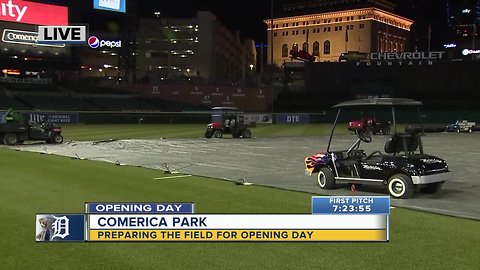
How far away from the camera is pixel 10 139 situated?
24.0 metres

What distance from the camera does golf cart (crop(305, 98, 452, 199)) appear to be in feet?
30.5

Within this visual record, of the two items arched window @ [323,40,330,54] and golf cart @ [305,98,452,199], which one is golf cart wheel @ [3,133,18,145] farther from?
arched window @ [323,40,330,54]

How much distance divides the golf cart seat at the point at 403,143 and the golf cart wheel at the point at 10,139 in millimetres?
20230

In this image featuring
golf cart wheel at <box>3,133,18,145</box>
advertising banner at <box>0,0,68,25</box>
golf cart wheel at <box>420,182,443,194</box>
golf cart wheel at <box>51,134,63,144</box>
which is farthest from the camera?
advertising banner at <box>0,0,68,25</box>

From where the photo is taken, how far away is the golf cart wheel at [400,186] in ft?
30.3

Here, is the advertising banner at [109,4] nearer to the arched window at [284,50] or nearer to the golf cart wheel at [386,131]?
the golf cart wheel at [386,131]

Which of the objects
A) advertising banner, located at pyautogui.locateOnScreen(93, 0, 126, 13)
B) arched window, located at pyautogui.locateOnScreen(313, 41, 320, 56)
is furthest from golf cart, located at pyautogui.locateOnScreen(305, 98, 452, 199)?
arched window, located at pyautogui.locateOnScreen(313, 41, 320, 56)

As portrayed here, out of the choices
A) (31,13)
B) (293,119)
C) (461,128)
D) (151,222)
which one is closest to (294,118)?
(293,119)

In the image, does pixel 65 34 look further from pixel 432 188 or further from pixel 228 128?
pixel 228 128

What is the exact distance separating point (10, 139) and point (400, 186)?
67.6 feet

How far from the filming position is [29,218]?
7.37 m

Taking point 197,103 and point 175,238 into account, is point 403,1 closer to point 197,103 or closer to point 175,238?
point 197,103

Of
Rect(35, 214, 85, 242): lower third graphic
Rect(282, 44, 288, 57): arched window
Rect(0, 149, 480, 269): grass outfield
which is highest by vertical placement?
Rect(282, 44, 288, 57): arched window

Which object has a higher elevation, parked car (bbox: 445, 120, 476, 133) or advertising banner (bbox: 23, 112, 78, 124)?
advertising banner (bbox: 23, 112, 78, 124)
